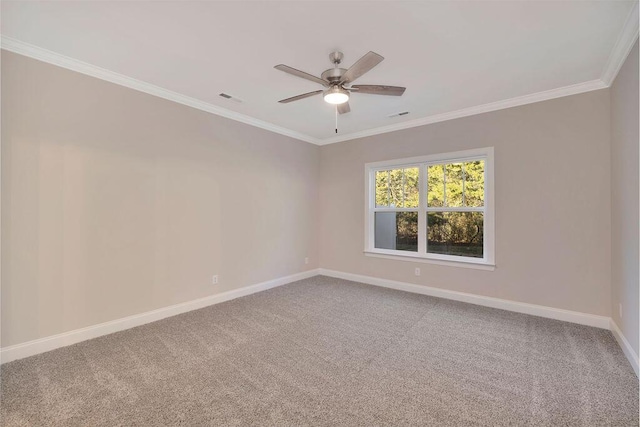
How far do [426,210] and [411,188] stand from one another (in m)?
0.45

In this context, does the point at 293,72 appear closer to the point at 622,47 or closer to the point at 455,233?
the point at 622,47

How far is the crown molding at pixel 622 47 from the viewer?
2.02 metres

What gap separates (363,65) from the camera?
213 cm

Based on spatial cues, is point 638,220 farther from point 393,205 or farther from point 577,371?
point 393,205

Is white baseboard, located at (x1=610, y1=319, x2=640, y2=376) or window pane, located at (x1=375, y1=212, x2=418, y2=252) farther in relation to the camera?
window pane, located at (x1=375, y1=212, x2=418, y2=252)

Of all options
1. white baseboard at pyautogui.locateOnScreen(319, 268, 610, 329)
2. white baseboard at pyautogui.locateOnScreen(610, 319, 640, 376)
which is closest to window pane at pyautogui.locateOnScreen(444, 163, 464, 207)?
white baseboard at pyautogui.locateOnScreen(319, 268, 610, 329)

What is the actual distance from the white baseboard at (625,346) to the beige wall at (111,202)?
4079 millimetres

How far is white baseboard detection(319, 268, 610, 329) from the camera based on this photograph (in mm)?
3068

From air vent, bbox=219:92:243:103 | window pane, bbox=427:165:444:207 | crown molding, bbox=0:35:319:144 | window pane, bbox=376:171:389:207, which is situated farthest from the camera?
window pane, bbox=376:171:389:207

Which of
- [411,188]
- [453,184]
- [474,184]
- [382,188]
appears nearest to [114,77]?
[382,188]

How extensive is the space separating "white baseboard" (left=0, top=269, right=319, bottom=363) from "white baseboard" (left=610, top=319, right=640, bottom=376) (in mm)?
4043

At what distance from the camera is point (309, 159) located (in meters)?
5.34

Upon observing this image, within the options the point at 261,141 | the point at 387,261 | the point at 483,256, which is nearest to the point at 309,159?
the point at 261,141

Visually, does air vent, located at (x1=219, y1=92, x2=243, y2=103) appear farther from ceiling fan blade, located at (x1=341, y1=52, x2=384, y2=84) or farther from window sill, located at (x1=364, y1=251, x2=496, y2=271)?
window sill, located at (x1=364, y1=251, x2=496, y2=271)
